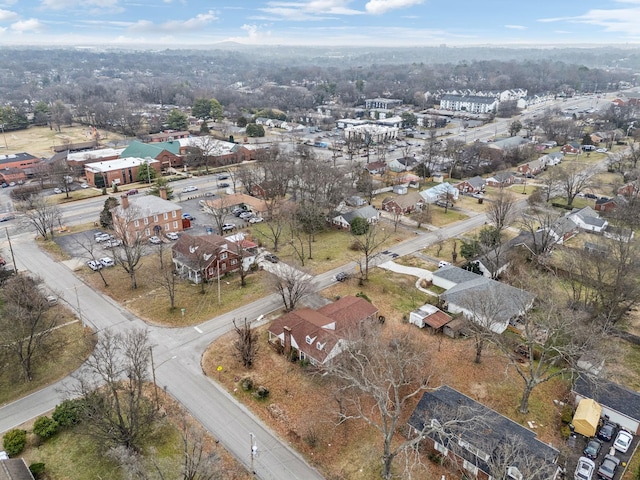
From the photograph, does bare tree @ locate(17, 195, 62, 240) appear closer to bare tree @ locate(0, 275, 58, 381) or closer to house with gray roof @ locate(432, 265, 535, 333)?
bare tree @ locate(0, 275, 58, 381)

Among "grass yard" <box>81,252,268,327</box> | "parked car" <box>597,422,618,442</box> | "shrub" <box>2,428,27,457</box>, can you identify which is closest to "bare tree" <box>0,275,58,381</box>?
"shrub" <box>2,428,27,457</box>

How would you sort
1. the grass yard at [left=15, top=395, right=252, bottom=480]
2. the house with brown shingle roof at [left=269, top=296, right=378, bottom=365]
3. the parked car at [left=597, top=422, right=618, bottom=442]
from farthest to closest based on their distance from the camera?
the house with brown shingle roof at [left=269, top=296, right=378, bottom=365], the parked car at [left=597, top=422, right=618, bottom=442], the grass yard at [left=15, top=395, right=252, bottom=480]

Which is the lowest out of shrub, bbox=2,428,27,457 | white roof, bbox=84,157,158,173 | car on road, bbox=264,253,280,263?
car on road, bbox=264,253,280,263

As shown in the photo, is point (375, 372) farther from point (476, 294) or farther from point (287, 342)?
point (476, 294)

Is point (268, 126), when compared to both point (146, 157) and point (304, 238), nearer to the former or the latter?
point (146, 157)

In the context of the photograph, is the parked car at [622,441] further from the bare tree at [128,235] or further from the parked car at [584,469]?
the bare tree at [128,235]

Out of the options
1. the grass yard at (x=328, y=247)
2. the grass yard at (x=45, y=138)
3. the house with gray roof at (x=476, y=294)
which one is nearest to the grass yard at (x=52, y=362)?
the grass yard at (x=328, y=247)
